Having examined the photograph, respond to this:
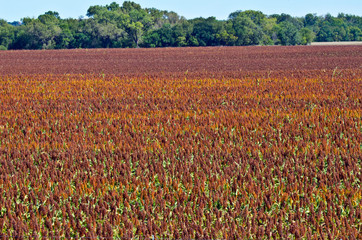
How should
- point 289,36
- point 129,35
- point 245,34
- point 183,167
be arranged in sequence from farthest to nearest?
point 289,36 → point 129,35 → point 245,34 → point 183,167

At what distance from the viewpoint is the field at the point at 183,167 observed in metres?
4.50

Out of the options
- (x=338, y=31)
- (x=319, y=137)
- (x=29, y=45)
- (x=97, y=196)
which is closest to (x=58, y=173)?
(x=97, y=196)

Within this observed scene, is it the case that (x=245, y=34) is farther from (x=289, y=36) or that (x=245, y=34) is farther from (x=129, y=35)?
(x=129, y=35)

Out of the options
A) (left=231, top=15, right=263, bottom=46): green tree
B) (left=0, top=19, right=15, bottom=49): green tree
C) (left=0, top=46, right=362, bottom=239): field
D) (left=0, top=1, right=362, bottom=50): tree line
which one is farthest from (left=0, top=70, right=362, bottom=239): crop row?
(left=0, top=19, right=15, bottom=49): green tree

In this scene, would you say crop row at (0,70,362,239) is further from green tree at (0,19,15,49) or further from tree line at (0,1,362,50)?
green tree at (0,19,15,49)

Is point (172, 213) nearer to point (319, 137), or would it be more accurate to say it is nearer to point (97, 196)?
point (97, 196)

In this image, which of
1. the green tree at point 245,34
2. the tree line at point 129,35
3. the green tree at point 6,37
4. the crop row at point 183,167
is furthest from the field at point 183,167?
the green tree at point 6,37

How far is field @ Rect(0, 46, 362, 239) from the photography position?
14.8 ft

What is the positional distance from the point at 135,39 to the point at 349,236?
80.5 meters

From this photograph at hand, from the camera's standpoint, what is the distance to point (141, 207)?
16.5 feet

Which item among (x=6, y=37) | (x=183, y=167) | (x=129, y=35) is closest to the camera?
(x=183, y=167)

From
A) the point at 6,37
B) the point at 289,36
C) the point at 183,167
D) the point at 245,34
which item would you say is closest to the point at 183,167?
the point at 183,167

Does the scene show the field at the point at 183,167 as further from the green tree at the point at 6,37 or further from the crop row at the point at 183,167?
the green tree at the point at 6,37

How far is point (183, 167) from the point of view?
6266 mm
